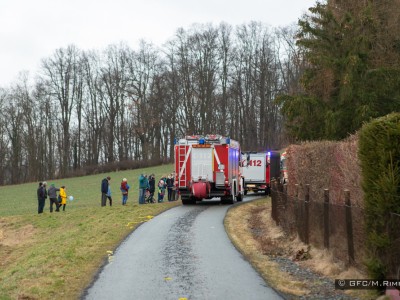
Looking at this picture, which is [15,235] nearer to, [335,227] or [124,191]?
[124,191]

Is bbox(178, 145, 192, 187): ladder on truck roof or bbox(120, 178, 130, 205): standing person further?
bbox(120, 178, 130, 205): standing person

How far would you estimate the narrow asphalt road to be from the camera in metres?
9.10

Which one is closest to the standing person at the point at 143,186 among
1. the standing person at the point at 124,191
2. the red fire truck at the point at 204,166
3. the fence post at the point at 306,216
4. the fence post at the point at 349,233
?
the standing person at the point at 124,191

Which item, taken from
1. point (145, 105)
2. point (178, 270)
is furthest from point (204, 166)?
point (145, 105)

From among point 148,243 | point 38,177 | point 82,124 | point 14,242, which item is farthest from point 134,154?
point 148,243

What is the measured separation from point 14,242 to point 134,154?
55514mm

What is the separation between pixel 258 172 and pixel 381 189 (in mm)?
27053

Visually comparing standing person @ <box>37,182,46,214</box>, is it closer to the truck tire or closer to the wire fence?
the truck tire

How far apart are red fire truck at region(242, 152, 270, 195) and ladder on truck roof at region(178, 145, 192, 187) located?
9.83 metres

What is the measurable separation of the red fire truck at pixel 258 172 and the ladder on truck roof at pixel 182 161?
9.83 metres

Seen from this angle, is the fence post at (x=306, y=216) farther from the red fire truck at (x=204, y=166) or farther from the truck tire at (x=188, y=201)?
the truck tire at (x=188, y=201)

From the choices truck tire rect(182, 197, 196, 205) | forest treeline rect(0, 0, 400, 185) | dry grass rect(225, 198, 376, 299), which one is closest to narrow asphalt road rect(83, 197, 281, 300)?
dry grass rect(225, 198, 376, 299)

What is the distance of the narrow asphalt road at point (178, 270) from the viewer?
29.9 feet

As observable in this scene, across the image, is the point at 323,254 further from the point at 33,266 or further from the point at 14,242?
the point at 14,242
